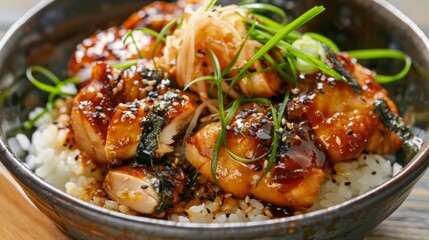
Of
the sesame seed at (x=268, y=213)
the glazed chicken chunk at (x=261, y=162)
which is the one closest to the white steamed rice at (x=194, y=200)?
the sesame seed at (x=268, y=213)

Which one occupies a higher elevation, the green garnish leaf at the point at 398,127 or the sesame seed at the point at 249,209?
the green garnish leaf at the point at 398,127

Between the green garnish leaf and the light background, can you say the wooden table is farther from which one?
the light background

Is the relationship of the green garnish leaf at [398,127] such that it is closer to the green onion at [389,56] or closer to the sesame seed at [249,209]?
the green onion at [389,56]

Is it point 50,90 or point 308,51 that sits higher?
point 308,51

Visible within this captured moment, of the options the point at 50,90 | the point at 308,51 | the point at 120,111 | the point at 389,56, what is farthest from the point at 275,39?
the point at 50,90

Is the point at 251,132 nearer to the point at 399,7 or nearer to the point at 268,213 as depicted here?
the point at 268,213

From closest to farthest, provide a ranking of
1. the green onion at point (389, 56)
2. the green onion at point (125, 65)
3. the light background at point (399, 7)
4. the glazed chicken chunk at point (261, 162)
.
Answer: the glazed chicken chunk at point (261, 162)
the green onion at point (125, 65)
the green onion at point (389, 56)
the light background at point (399, 7)

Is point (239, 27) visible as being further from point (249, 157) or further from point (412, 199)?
point (412, 199)

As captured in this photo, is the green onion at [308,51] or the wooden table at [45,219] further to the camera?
the green onion at [308,51]

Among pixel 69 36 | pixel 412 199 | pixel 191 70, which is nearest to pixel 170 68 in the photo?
pixel 191 70

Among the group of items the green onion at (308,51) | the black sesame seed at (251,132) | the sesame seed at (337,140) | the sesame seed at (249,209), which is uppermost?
the green onion at (308,51)

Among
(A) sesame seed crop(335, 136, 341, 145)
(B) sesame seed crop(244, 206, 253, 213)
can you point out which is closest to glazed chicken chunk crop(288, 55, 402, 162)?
(A) sesame seed crop(335, 136, 341, 145)

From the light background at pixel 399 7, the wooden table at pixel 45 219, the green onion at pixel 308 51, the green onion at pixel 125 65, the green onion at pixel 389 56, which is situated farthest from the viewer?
the light background at pixel 399 7
